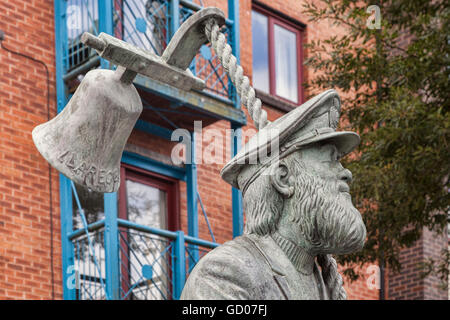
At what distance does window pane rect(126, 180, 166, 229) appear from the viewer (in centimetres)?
1477

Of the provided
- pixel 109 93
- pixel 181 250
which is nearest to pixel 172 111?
pixel 181 250

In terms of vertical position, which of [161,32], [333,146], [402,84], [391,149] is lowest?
[333,146]

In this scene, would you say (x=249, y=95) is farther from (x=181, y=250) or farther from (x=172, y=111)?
(x=172, y=111)

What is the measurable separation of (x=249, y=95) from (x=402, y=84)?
877cm

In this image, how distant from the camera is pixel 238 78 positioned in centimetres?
480

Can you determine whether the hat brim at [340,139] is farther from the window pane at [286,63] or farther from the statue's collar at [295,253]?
the window pane at [286,63]

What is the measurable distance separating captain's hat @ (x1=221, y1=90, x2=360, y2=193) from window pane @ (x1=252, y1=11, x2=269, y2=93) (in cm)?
1277

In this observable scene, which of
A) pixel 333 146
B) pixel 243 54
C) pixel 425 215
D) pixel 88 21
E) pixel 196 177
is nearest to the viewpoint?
pixel 333 146

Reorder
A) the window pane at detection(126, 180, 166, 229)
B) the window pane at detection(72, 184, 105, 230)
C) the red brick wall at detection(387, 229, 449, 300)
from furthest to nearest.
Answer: the red brick wall at detection(387, 229, 449, 300) < the window pane at detection(126, 180, 166, 229) < the window pane at detection(72, 184, 105, 230)

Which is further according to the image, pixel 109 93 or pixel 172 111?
pixel 172 111

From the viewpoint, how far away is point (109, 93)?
4.76m

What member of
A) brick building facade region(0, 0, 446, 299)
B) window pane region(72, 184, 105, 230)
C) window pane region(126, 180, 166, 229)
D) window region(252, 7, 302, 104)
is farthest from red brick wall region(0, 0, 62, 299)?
window region(252, 7, 302, 104)

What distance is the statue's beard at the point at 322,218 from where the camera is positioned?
4.53 metres

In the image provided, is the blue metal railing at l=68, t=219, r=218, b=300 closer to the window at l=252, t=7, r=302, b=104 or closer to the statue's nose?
the window at l=252, t=7, r=302, b=104
